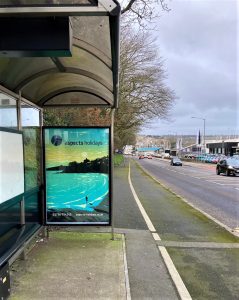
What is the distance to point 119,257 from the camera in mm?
6117

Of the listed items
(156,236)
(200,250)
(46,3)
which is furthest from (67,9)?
(156,236)

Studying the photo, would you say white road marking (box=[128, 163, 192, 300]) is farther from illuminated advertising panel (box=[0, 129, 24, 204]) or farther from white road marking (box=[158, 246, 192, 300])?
illuminated advertising panel (box=[0, 129, 24, 204])

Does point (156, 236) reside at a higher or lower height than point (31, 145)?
lower

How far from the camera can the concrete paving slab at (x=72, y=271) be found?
15.2 ft

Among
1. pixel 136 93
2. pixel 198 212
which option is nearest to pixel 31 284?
pixel 198 212

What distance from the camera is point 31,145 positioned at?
22.0 feet

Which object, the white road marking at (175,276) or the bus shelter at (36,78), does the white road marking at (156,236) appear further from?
the bus shelter at (36,78)

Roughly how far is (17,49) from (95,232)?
15.1 feet

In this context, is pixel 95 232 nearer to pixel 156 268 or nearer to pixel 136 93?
pixel 156 268

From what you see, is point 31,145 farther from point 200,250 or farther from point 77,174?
point 200,250

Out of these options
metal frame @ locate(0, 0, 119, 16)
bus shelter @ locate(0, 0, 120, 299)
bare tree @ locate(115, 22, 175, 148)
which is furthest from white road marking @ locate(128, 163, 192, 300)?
bare tree @ locate(115, 22, 175, 148)

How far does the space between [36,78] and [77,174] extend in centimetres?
180

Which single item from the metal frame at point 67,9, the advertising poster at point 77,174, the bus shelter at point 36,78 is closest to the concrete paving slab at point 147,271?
the advertising poster at point 77,174

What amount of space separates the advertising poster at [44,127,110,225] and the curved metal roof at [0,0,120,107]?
0.73 meters
